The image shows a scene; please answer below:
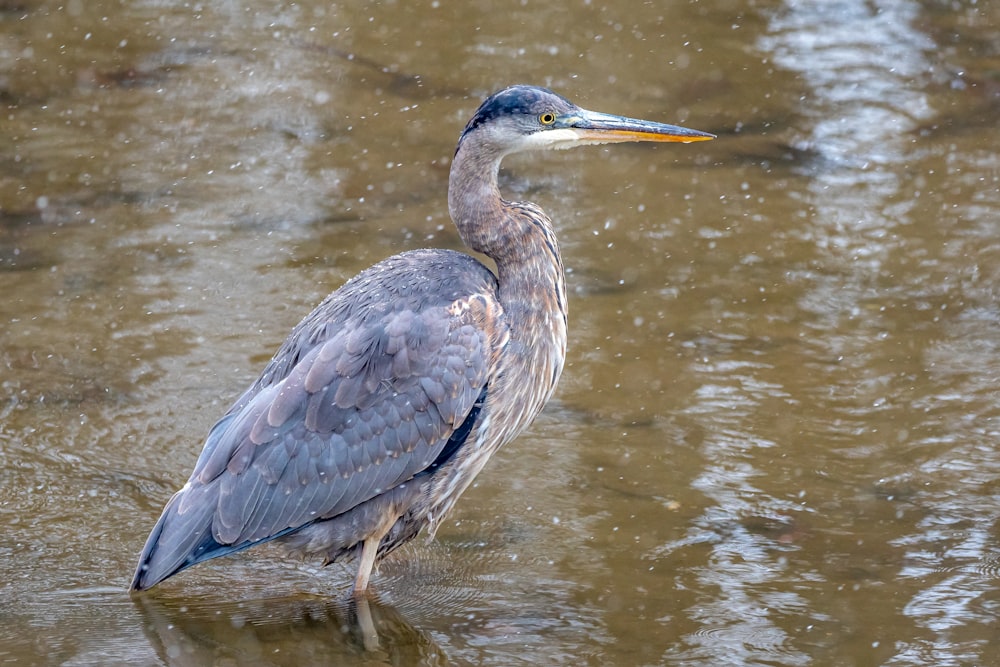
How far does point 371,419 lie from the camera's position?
4.87m

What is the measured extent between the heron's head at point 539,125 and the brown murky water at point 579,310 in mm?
1417

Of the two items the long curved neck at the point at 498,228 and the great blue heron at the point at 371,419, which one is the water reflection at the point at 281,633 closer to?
the great blue heron at the point at 371,419

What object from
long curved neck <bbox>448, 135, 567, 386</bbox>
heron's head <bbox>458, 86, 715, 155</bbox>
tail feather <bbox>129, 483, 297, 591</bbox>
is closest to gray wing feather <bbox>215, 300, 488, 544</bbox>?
tail feather <bbox>129, 483, 297, 591</bbox>

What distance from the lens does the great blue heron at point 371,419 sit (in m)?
4.82

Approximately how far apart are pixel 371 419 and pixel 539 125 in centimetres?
137

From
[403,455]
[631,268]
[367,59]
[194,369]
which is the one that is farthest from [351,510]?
[367,59]

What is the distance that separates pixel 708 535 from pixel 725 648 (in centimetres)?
76

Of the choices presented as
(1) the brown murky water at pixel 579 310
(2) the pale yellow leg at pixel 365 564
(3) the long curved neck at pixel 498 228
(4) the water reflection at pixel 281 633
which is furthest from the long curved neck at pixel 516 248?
(4) the water reflection at pixel 281 633

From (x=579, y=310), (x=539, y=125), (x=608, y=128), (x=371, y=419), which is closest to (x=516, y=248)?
(x=539, y=125)

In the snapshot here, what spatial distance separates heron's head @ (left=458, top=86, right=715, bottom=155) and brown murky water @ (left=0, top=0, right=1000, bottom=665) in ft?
4.65

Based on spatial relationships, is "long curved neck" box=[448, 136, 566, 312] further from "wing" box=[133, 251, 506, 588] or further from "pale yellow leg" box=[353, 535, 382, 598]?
"pale yellow leg" box=[353, 535, 382, 598]

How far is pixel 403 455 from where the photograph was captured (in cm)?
488

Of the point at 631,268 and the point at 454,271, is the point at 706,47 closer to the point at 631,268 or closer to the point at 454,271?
the point at 631,268

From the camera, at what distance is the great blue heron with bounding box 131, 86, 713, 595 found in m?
4.82
